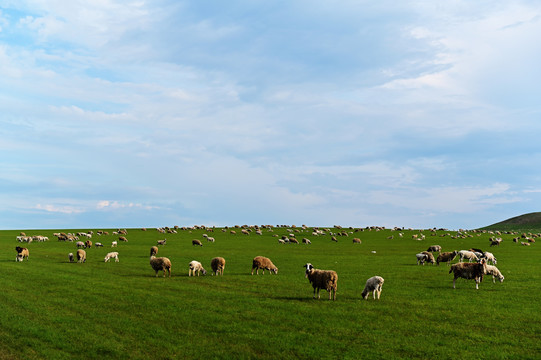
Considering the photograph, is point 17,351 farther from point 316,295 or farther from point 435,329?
point 435,329

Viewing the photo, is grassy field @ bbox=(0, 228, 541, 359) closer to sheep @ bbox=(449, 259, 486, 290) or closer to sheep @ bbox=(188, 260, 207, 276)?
sheep @ bbox=(449, 259, 486, 290)

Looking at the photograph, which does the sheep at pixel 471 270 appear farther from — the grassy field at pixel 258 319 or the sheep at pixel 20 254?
the sheep at pixel 20 254

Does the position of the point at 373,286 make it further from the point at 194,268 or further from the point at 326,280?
the point at 194,268

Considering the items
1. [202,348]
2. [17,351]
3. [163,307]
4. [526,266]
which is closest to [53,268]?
[163,307]

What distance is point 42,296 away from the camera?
25922mm

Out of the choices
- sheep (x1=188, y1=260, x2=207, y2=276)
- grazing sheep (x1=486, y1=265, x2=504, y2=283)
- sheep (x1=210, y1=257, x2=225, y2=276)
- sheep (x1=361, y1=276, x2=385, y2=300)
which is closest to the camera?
sheep (x1=361, y1=276, x2=385, y2=300)

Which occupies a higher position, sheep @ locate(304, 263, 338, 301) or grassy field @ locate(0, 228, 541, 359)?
sheep @ locate(304, 263, 338, 301)

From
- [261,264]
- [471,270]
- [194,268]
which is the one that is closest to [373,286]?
[471,270]

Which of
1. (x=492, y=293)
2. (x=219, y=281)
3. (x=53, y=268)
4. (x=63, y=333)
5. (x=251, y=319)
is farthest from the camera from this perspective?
(x=53, y=268)

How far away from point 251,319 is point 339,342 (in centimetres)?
531

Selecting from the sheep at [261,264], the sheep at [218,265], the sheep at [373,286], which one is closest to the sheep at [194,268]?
the sheep at [218,265]

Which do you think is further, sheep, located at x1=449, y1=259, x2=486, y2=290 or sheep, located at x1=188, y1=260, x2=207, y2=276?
sheep, located at x1=188, y1=260, x2=207, y2=276

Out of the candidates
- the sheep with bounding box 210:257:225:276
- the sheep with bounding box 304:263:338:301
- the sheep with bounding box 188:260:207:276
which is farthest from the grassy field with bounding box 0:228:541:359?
the sheep with bounding box 210:257:225:276

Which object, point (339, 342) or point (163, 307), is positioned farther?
point (163, 307)
